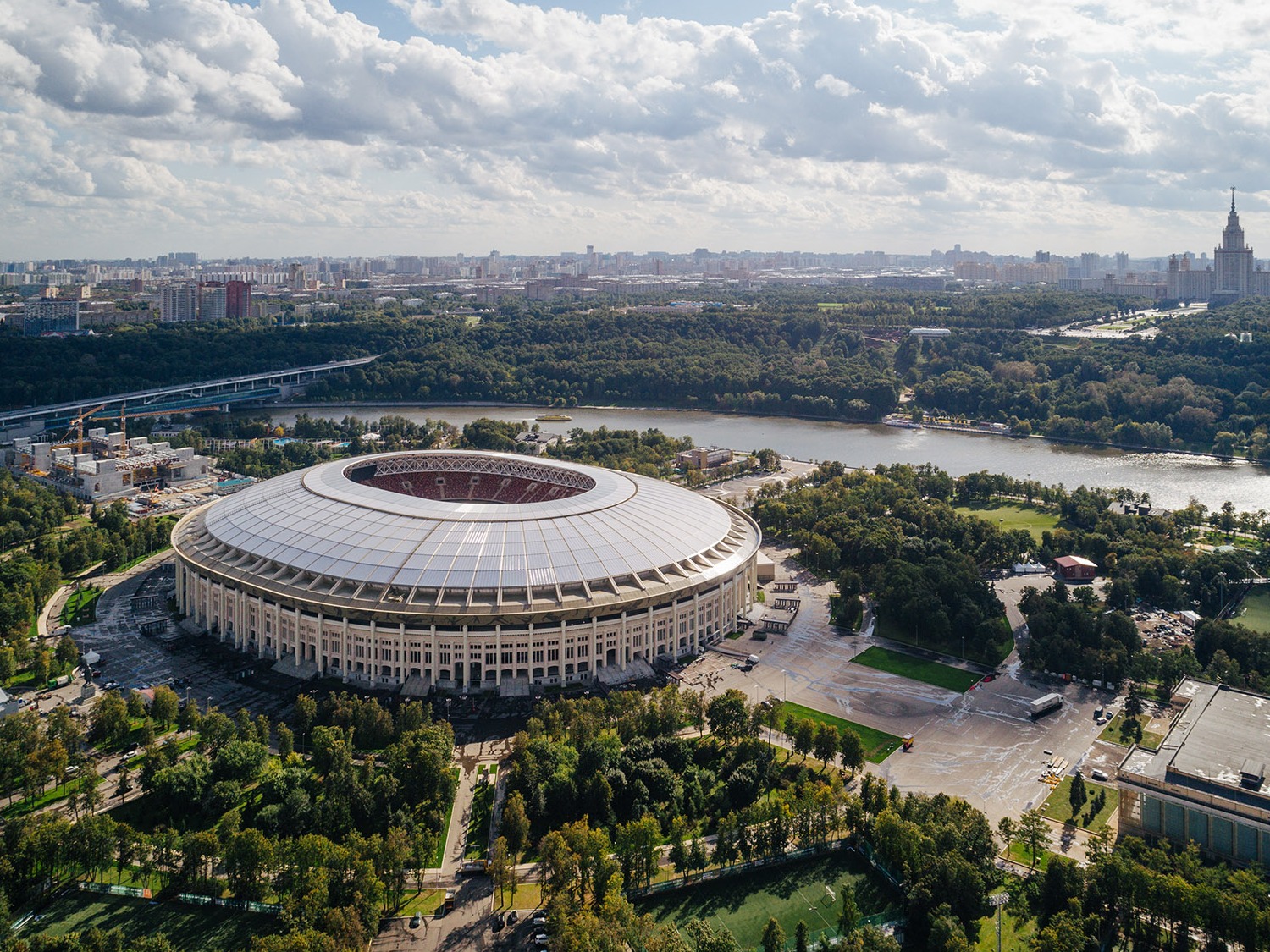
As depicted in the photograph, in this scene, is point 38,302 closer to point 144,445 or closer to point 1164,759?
point 144,445

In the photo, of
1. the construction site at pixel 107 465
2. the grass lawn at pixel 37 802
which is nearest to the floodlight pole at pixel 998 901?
the grass lawn at pixel 37 802

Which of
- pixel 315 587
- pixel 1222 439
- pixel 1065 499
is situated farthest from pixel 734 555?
pixel 1222 439

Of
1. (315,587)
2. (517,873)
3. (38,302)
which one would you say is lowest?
(517,873)

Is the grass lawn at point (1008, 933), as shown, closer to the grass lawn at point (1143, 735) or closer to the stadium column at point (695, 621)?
the grass lawn at point (1143, 735)

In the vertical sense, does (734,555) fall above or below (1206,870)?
above

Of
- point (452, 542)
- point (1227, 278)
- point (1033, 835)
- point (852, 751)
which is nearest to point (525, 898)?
point (852, 751)
